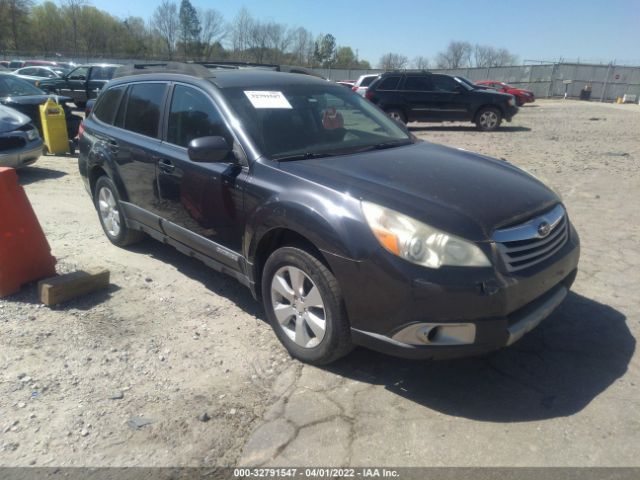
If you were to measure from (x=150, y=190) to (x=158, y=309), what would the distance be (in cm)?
109

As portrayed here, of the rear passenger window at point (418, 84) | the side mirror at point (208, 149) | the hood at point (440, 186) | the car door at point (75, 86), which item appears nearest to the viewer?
the hood at point (440, 186)

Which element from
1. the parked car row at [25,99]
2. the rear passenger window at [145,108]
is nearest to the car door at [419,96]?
the parked car row at [25,99]

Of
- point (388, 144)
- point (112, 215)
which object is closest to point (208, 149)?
point (388, 144)

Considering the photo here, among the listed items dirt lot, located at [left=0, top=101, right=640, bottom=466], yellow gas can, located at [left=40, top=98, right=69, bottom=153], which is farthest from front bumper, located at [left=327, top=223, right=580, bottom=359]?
yellow gas can, located at [left=40, top=98, right=69, bottom=153]

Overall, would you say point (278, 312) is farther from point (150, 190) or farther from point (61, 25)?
point (61, 25)

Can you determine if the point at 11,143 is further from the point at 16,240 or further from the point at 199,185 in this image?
the point at 199,185

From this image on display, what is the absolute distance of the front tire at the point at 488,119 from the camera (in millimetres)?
15952

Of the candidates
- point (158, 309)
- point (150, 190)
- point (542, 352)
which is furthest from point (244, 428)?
point (150, 190)

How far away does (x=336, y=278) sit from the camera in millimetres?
2840

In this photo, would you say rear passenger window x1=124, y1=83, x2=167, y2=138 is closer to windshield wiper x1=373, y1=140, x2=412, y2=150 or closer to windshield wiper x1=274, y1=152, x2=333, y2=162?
windshield wiper x1=274, y1=152, x2=333, y2=162

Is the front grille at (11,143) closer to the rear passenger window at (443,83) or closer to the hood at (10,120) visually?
the hood at (10,120)

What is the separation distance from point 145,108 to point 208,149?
5.36 feet

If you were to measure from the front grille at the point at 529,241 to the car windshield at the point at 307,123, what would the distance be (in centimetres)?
134

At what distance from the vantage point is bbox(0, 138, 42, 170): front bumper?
816cm
